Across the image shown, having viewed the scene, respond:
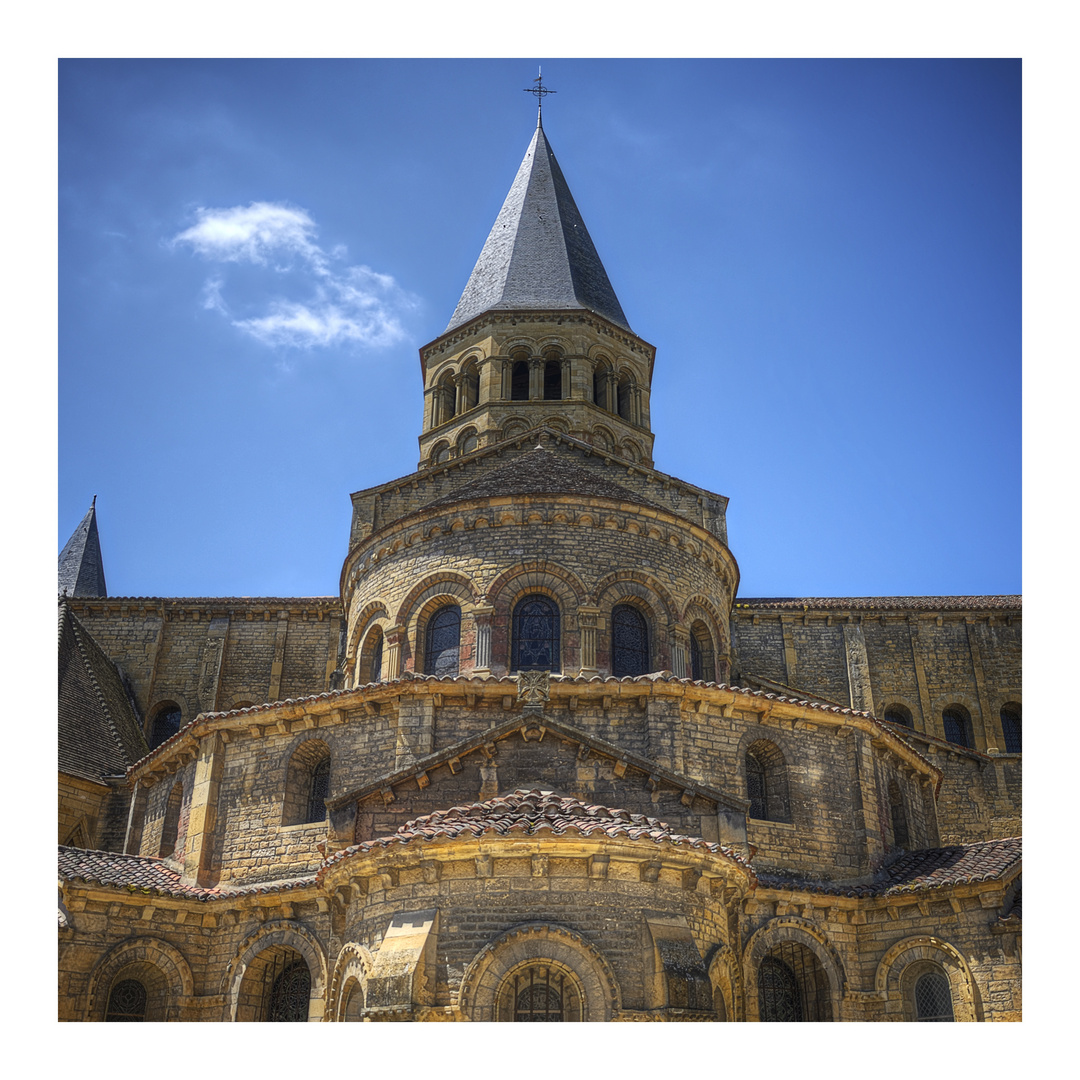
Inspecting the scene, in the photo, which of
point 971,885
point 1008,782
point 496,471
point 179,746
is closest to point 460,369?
point 496,471

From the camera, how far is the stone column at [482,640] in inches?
731

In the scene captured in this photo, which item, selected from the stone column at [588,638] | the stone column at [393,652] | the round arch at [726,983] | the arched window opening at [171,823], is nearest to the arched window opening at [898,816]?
the stone column at [588,638]

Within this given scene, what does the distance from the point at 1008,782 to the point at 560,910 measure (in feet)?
54.9

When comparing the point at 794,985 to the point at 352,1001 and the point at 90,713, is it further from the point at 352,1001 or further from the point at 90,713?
the point at 90,713

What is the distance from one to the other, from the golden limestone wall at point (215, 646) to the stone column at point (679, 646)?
35.9ft

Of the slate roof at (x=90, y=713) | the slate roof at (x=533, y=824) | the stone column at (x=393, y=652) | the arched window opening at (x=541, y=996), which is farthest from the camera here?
the slate roof at (x=90, y=713)

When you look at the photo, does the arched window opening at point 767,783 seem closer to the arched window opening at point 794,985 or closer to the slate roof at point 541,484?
the arched window opening at point 794,985

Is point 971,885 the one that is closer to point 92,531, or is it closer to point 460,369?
point 460,369

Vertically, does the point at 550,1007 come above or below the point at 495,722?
below

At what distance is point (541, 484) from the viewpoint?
2028cm

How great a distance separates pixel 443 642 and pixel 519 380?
13.4 m

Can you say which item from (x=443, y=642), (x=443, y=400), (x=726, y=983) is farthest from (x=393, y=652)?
(x=443, y=400)

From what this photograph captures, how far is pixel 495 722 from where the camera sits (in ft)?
53.7

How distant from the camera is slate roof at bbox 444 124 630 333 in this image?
32375 millimetres
